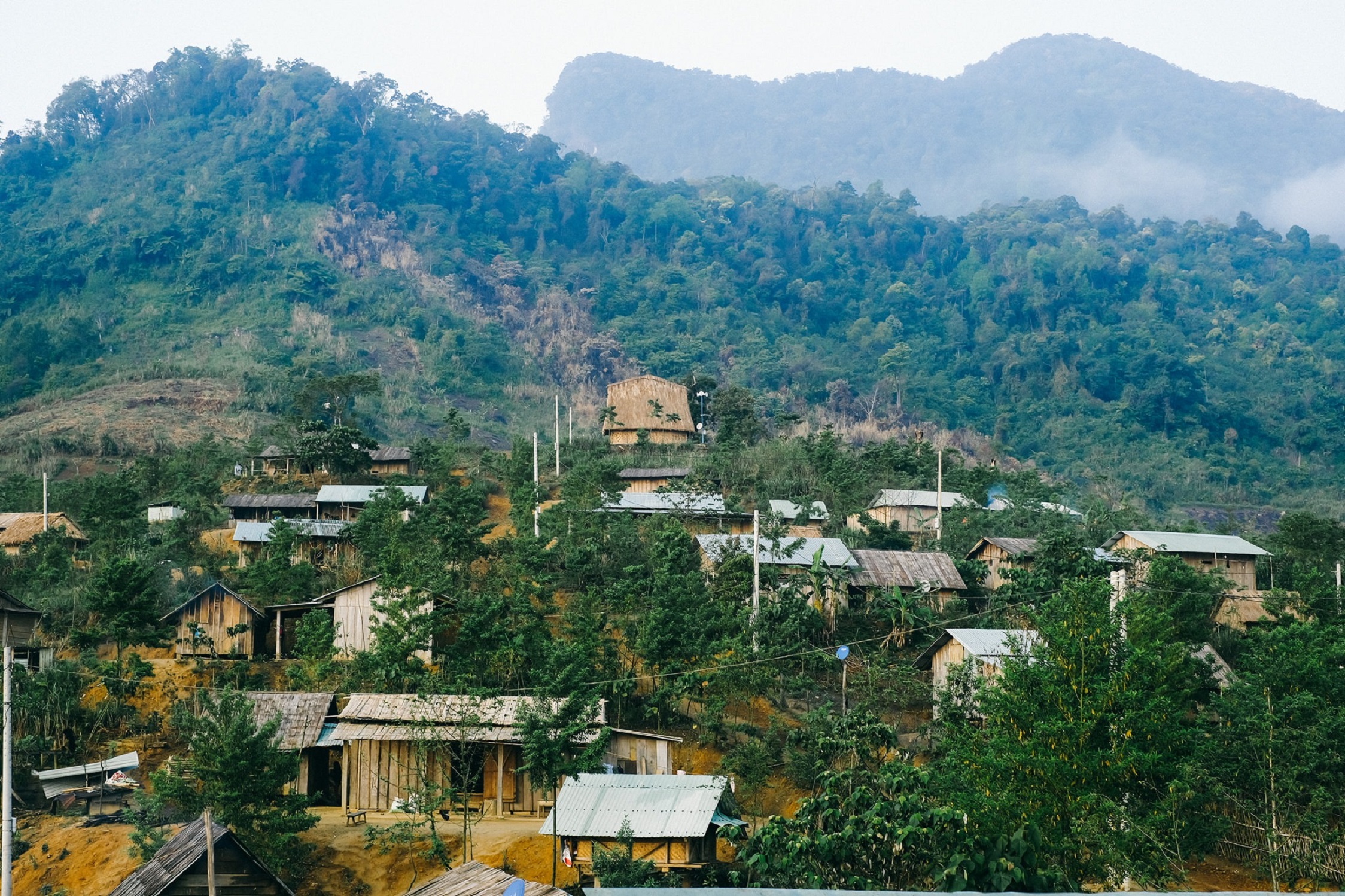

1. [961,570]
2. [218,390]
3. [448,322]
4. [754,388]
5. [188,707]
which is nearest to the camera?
[188,707]

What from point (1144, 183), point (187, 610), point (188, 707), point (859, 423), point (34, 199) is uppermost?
point (1144, 183)

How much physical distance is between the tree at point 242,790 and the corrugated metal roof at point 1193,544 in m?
22.7

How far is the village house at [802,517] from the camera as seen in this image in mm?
33844

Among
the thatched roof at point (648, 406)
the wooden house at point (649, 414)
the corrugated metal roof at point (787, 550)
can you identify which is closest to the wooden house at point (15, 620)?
the corrugated metal roof at point (787, 550)

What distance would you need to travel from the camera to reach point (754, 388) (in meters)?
66.1

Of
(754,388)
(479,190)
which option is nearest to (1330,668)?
(754,388)

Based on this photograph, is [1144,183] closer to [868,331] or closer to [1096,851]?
[868,331]

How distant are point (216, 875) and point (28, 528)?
23617 mm

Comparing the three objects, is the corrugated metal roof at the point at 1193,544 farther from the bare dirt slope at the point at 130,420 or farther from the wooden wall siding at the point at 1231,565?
the bare dirt slope at the point at 130,420

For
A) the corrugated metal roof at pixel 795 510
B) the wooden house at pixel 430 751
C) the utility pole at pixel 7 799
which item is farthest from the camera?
the corrugated metal roof at pixel 795 510

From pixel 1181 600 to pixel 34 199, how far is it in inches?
3317

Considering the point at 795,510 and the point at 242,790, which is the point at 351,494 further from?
the point at 242,790

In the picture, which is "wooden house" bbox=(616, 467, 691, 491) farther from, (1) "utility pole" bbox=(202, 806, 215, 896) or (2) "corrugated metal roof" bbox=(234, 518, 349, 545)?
(1) "utility pole" bbox=(202, 806, 215, 896)

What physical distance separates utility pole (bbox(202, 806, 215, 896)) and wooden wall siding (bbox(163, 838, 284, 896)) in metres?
0.08
